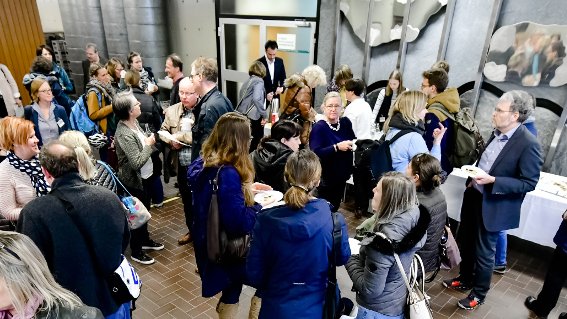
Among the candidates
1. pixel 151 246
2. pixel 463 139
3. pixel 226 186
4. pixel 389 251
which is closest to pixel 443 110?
pixel 463 139

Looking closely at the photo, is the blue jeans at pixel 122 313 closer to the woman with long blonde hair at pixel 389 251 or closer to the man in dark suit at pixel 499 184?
the woman with long blonde hair at pixel 389 251

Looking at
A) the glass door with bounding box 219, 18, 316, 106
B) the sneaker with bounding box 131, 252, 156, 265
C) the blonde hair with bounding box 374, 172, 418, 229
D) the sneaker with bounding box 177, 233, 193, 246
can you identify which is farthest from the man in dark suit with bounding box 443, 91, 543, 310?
the glass door with bounding box 219, 18, 316, 106

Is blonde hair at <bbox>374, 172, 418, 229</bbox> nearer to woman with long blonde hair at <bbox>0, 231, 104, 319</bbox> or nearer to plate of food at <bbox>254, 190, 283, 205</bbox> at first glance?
plate of food at <bbox>254, 190, 283, 205</bbox>

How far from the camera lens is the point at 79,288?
2.09 meters

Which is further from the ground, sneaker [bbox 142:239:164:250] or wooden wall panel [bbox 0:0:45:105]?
wooden wall panel [bbox 0:0:45:105]

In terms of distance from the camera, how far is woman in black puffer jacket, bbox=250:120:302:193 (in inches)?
118

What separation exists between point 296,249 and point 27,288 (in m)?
1.16

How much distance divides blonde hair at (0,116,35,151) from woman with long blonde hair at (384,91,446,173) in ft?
9.96

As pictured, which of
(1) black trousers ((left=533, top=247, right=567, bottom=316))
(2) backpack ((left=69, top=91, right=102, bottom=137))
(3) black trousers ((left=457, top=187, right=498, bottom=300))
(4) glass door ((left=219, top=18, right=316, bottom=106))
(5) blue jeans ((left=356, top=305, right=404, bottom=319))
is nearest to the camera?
(5) blue jeans ((left=356, top=305, right=404, bottom=319))

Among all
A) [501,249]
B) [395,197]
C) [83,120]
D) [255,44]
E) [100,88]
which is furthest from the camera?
[255,44]

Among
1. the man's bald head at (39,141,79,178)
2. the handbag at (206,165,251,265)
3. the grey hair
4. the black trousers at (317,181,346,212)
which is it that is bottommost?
the black trousers at (317,181,346,212)

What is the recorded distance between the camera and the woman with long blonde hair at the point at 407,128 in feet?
11.1

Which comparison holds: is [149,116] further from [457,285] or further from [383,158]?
[457,285]

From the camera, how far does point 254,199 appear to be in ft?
8.56
